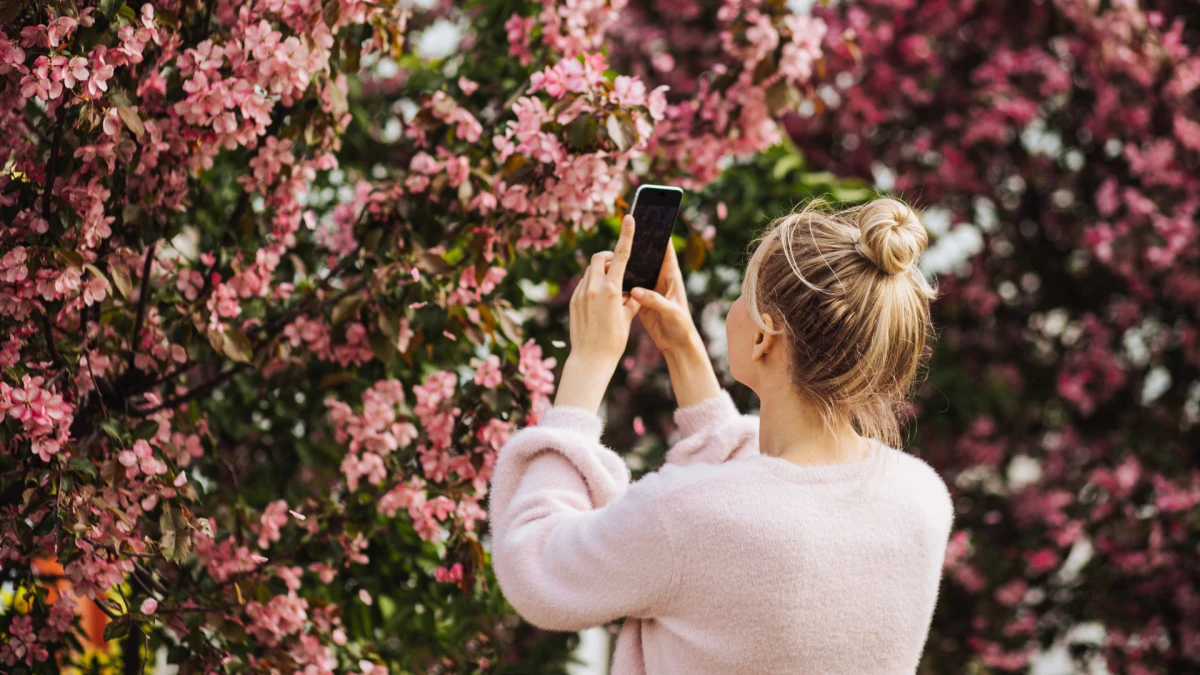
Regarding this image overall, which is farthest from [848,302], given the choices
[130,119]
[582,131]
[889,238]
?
[130,119]

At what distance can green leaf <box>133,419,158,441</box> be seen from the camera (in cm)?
185

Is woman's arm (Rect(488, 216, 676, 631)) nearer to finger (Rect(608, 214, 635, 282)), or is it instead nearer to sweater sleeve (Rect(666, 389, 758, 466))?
finger (Rect(608, 214, 635, 282))

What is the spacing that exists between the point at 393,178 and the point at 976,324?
9.67 ft

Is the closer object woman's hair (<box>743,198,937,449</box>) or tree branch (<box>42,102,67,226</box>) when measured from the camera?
woman's hair (<box>743,198,937,449</box>)

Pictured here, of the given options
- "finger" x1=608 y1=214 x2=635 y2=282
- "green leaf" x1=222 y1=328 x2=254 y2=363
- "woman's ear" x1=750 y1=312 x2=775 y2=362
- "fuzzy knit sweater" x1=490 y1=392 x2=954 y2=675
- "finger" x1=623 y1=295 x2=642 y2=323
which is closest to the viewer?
"fuzzy knit sweater" x1=490 y1=392 x2=954 y2=675

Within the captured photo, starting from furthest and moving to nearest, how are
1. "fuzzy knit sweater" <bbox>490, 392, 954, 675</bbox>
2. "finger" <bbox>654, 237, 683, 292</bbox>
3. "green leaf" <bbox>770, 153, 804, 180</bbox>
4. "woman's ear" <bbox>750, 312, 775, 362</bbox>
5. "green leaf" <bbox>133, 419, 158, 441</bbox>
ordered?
"green leaf" <bbox>770, 153, 804, 180</bbox>
"green leaf" <bbox>133, 419, 158, 441</bbox>
"finger" <bbox>654, 237, 683, 292</bbox>
"woman's ear" <bbox>750, 312, 775, 362</bbox>
"fuzzy knit sweater" <bbox>490, 392, 954, 675</bbox>

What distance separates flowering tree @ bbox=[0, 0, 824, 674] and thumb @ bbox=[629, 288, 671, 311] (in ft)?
1.22

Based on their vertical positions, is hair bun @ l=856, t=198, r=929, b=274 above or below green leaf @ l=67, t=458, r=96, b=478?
below

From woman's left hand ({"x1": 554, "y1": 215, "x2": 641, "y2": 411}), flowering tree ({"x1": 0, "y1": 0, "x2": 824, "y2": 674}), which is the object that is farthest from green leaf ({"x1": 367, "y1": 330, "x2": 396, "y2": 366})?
woman's left hand ({"x1": 554, "y1": 215, "x2": 641, "y2": 411})

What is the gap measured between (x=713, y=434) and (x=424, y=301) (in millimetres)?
625

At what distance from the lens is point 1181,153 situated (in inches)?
164

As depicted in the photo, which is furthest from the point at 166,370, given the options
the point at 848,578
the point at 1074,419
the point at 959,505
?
the point at 1074,419

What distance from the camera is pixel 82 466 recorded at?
5.41 ft

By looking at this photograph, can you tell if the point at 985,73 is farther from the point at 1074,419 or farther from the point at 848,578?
the point at 848,578
